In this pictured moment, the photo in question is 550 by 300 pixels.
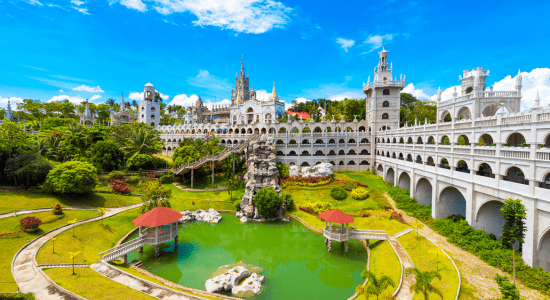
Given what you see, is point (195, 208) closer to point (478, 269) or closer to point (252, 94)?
point (478, 269)

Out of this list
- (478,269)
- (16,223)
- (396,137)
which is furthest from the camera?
(396,137)

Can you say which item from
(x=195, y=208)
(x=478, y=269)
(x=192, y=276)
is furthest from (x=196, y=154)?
(x=478, y=269)

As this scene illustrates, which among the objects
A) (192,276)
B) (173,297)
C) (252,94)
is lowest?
(192,276)

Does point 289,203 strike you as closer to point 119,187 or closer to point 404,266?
point 404,266

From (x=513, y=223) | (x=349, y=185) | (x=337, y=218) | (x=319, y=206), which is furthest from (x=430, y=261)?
(x=349, y=185)

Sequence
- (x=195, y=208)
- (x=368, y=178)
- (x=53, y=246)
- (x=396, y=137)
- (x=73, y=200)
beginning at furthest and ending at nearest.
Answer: (x=368, y=178), (x=396, y=137), (x=195, y=208), (x=73, y=200), (x=53, y=246)

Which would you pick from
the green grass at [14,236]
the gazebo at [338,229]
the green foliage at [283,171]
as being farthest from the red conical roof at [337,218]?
the green foliage at [283,171]

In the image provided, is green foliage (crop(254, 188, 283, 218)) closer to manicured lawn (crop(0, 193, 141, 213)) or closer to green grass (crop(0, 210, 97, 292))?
manicured lawn (crop(0, 193, 141, 213))

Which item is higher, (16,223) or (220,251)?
(16,223)
